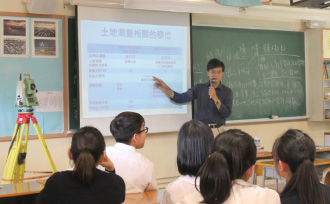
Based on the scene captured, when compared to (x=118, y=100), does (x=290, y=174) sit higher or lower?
lower

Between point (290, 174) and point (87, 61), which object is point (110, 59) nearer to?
point (87, 61)

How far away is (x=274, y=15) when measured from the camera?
205 inches

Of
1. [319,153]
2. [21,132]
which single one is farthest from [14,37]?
[319,153]

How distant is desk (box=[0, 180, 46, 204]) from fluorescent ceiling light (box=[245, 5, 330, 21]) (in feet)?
11.7

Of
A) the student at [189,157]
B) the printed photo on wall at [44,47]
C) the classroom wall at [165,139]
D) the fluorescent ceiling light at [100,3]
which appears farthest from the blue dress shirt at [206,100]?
the student at [189,157]

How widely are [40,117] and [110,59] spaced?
3.34ft

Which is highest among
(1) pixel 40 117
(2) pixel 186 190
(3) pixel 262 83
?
(3) pixel 262 83

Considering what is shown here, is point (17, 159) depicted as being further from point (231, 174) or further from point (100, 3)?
point (231, 174)

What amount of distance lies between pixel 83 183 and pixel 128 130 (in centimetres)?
86

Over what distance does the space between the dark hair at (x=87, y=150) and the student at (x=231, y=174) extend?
1.73 feet

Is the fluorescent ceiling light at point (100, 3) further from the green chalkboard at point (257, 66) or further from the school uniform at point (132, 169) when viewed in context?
the school uniform at point (132, 169)

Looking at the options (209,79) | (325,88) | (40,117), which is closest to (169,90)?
(209,79)

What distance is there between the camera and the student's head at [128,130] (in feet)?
8.62

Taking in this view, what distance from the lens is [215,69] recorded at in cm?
481
